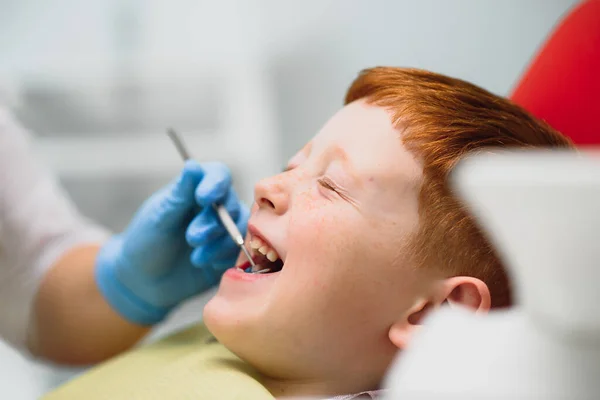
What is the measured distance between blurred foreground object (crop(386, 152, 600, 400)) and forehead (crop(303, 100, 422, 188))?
13.8 inches

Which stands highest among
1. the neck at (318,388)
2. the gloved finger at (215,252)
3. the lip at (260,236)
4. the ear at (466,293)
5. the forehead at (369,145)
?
the forehead at (369,145)

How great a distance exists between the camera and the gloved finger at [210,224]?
0.91m

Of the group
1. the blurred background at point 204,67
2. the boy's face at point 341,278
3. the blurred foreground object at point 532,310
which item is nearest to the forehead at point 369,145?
the boy's face at point 341,278

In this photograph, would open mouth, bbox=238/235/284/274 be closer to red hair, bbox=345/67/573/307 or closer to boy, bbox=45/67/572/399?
boy, bbox=45/67/572/399

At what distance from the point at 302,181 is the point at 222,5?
126cm

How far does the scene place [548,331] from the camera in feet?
1.14

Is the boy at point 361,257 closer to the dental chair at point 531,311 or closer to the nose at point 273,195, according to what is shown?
the nose at point 273,195

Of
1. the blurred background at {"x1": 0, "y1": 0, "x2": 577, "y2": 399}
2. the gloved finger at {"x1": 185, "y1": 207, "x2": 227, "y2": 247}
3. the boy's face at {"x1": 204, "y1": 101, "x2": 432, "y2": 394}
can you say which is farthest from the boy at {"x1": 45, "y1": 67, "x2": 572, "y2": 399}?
the blurred background at {"x1": 0, "y1": 0, "x2": 577, "y2": 399}

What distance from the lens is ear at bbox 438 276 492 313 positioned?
0.70 metres

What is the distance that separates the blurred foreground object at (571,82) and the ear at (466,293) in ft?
1.24

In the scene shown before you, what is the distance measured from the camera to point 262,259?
2.75 ft

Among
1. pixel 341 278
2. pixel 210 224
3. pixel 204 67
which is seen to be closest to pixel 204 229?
pixel 210 224

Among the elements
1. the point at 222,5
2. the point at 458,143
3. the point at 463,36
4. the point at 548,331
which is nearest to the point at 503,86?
the point at 463,36

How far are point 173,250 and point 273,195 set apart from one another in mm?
273
